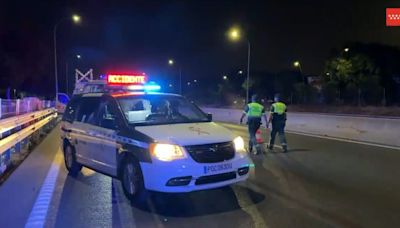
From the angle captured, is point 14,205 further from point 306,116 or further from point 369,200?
point 306,116

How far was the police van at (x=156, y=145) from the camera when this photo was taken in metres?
6.32

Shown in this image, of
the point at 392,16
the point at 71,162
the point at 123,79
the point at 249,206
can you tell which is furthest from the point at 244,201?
the point at 392,16

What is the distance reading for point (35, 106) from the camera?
86.0 ft

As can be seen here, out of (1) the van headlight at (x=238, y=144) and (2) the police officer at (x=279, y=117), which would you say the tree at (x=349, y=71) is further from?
(1) the van headlight at (x=238, y=144)

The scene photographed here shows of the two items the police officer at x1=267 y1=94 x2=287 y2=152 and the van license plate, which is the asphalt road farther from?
the police officer at x1=267 y1=94 x2=287 y2=152

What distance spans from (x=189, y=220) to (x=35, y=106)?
22535 mm

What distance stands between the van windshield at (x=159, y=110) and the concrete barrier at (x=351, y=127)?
361 inches

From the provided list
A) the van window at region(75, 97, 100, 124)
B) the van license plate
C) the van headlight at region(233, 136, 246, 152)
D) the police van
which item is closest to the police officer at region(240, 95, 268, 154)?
the police van

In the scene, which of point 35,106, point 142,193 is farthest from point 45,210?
point 35,106

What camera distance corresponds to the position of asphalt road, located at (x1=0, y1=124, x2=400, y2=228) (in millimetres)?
5793

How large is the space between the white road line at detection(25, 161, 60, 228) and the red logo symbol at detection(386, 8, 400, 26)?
102 feet

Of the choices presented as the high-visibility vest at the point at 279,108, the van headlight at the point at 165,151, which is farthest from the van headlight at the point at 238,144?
the high-visibility vest at the point at 279,108

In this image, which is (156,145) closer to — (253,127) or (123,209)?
(123,209)

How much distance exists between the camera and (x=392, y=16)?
33938 mm
